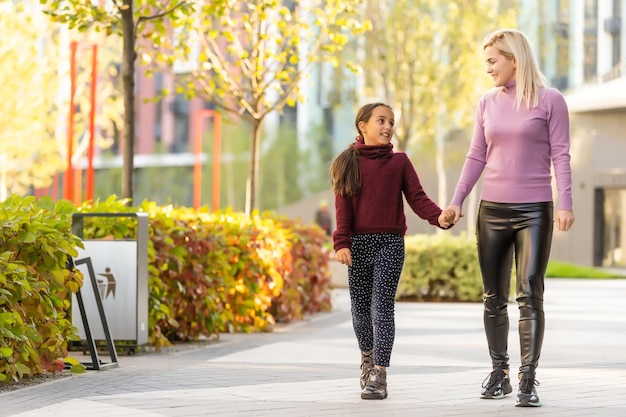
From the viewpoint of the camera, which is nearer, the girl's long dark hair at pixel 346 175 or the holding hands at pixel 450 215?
the holding hands at pixel 450 215

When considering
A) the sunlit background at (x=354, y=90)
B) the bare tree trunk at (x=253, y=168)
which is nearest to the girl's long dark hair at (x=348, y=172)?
the sunlit background at (x=354, y=90)

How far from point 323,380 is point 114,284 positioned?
99.7 inches

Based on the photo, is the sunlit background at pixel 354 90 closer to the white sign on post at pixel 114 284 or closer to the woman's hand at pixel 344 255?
the white sign on post at pixel 114 284

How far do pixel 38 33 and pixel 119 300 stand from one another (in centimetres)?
3047

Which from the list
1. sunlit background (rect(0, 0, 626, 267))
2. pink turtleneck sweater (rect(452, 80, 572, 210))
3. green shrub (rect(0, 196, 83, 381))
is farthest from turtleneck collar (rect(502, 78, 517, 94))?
sunlit background (rect(0, 0, 626, 267))

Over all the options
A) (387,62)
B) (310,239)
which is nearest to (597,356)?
(310,239)

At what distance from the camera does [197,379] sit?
8875 millimetres

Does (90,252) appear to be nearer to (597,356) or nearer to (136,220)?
(136,220)

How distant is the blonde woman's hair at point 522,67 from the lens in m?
7.41

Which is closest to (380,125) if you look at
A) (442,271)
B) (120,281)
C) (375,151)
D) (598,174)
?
(375,151)

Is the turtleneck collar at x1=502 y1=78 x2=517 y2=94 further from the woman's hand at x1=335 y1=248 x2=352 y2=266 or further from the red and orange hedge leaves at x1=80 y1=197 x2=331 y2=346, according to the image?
the red and orange hedge leaves at x1=80 y1=197 x2=331 y2=346

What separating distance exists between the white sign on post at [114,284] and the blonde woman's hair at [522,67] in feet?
13.5

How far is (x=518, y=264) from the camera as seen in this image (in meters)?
7.46

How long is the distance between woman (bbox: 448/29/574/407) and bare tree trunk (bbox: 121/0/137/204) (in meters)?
6.14
